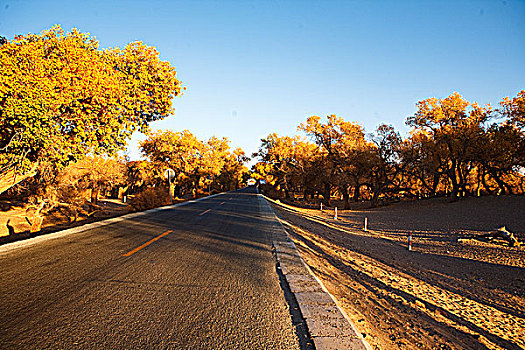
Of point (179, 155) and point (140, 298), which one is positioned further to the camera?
point (179, 155)

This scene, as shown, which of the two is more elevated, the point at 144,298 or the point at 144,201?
the point at 144,201

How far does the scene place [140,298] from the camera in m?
3.91

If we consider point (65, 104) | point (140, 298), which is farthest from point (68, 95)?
point (140, 298)

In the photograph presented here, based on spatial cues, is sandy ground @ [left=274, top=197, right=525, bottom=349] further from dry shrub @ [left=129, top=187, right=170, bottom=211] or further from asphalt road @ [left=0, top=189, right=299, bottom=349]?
dry shrub @ [left=129, top=187, right=170, bottom=211]

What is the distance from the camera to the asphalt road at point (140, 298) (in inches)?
115

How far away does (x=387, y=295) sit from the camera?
5410 millimetres

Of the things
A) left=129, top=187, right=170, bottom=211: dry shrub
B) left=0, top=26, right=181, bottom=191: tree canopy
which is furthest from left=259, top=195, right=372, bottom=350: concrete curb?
left=129, top=187, right=170, bottom=211: dry shrub

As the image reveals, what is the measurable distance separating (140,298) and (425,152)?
29743mm

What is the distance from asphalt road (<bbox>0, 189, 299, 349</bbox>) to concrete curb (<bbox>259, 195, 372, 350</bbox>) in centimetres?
27

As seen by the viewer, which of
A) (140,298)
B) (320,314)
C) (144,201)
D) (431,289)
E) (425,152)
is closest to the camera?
(320,314)

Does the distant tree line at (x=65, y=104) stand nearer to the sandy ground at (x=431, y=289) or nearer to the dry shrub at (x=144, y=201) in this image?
the dry shrub at (x=144, y=201)

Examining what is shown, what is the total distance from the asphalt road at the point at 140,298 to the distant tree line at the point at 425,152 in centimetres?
2527

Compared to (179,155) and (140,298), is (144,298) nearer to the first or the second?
(140,298)

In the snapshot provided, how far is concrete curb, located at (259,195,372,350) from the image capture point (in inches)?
117
